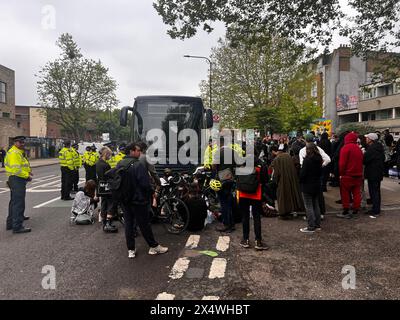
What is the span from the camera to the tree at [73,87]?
1640 inches

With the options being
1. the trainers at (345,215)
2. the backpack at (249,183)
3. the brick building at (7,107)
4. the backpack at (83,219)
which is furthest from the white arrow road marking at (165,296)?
the brick building at (7,107)

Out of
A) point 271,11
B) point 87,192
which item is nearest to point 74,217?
point 87,192

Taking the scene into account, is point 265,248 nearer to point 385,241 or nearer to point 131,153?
point 385,241

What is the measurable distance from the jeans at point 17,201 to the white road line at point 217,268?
4.18 meters

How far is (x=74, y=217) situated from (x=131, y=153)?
302cm

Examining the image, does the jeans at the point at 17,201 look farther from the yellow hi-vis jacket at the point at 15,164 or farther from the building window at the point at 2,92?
the building window at the point at 2,92

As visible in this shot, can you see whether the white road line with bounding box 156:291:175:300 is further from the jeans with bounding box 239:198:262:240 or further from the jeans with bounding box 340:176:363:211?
the jeans with bounding box 340:176:363:211

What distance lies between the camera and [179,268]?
4562 mm

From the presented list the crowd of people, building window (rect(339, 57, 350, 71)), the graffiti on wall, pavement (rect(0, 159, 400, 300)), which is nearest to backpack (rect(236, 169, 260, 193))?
the crowd of people

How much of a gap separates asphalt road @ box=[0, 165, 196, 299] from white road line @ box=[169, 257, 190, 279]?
0.09m

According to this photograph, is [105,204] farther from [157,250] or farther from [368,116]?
[368,116]

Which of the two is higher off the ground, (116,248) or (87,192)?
(87,192)

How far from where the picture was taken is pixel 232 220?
21.8 ft
